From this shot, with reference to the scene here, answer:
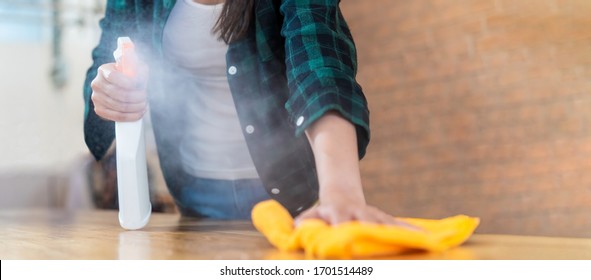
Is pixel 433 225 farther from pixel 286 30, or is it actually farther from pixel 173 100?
pixel 173 100

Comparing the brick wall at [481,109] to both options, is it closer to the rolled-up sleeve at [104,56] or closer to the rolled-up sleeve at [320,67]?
the rolled-up sleeve at [104,56]

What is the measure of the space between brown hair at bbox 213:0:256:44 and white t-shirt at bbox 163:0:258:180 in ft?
0.06

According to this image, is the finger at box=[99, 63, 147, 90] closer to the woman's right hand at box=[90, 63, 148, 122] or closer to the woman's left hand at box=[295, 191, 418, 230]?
the woman's right hand at box=[90, 63, 148, 122]

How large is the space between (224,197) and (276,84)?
196 millimetres

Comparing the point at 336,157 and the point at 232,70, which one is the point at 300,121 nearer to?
the point at 336,157

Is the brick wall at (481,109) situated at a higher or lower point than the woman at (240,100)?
lower

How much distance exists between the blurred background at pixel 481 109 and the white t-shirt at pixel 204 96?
2.39 feet

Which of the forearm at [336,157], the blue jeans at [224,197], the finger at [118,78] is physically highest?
the forearm at [336,157]

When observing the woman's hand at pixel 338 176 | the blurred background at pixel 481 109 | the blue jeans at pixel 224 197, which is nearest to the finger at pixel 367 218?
the woman's hand at pixel 338 176

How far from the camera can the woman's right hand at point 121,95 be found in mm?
618

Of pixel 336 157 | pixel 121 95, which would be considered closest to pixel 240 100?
pixel 121 95
